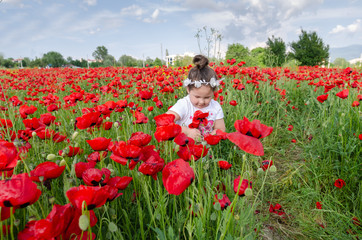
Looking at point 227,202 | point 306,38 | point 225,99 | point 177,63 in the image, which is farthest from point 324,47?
point 227,202

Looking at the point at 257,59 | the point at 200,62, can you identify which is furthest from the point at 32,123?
the point at 257,59

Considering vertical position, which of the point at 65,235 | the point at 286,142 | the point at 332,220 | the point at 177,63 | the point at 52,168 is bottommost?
the point at 332,220

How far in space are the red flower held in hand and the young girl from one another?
130 centimetres

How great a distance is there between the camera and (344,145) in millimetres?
1861

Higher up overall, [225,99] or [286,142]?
[225,99]

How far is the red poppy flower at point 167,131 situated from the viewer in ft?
2.86

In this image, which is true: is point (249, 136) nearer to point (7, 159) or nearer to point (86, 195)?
point (86, 195)

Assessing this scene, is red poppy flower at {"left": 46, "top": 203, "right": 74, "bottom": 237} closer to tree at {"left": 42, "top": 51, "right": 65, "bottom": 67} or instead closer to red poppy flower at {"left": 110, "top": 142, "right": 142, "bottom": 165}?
red poppy flower at {"left": 110, "top": 142, "right": 142, "bottom": 165}

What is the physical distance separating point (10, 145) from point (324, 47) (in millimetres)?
28578

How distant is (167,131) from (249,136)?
0.31m

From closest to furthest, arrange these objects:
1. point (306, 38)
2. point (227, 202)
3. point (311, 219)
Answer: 1. point (227, 202)
2. point (311, 219)
3. point (306, 38)

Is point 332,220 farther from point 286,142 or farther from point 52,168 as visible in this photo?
point 52,168

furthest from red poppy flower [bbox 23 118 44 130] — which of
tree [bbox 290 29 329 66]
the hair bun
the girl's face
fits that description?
tree [bbox 290 29 329 66]

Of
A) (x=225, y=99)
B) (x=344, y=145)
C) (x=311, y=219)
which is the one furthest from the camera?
(x=225, y=99)
